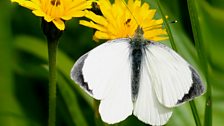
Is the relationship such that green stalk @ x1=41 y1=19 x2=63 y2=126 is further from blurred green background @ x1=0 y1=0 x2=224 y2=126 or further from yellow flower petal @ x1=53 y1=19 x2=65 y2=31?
blurred green background @ x1=0 y1=0 x2=224 y2=126

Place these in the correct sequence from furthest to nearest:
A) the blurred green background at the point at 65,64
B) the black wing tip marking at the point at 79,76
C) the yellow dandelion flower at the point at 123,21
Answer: the blurred green background at the point at 65,64, the yellow dandelion flower at the point at 123,21, the black wing tip marking at the point at 79,76

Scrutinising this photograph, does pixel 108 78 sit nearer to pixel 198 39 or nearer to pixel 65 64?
pixel 198 39

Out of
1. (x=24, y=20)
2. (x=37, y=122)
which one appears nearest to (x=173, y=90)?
(x=37, y=122)

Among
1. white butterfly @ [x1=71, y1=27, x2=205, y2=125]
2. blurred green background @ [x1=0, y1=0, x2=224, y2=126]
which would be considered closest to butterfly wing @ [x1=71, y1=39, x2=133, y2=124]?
white butterfly @ [x1=71, y1=27, x2=205, y2=125]

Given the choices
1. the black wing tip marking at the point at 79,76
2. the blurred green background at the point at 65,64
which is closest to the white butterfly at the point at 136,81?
the black wing tip marking at the point at 79,76

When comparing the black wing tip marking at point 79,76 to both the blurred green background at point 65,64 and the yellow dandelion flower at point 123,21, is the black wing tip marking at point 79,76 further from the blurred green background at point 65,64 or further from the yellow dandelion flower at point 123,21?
the blurred green background at point 65,64

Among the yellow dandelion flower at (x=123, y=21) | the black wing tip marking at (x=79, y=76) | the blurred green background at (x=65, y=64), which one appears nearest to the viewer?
the black wing tip marking at (x=79, y=76)

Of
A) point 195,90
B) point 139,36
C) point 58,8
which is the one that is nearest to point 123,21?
point 139,36
